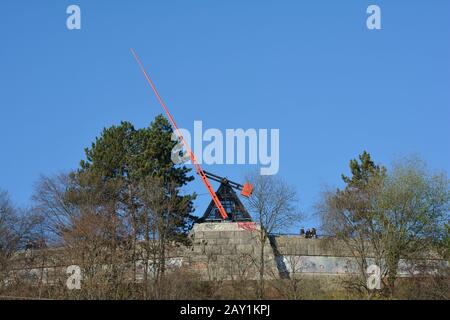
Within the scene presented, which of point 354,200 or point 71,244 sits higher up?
point 354,200

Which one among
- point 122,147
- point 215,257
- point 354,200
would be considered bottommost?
point 215,257

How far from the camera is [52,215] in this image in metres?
55.9

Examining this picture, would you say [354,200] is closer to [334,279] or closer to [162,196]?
[334,279]

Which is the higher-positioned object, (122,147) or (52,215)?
(122,147)

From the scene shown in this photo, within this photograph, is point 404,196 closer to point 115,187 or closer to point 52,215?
point 115,187

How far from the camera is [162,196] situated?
2098 inches

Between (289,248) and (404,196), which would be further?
(289,248)
